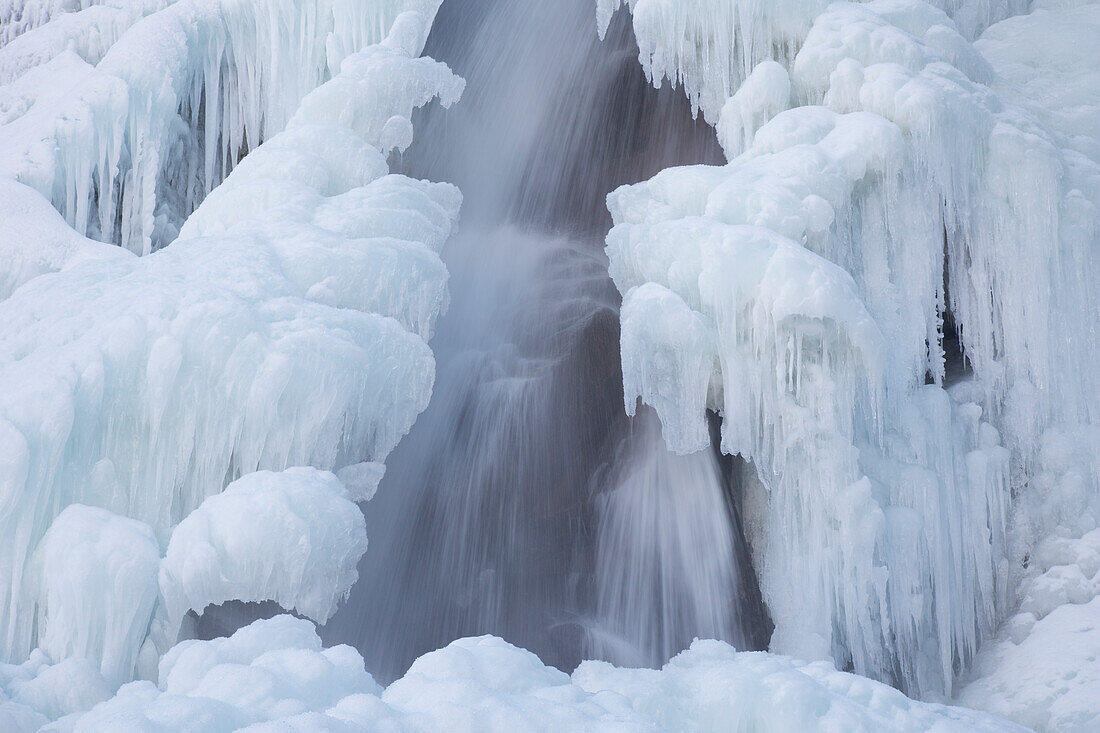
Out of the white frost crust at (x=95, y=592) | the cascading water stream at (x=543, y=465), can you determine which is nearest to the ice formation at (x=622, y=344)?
the white frost crust at (x=95, y=592)

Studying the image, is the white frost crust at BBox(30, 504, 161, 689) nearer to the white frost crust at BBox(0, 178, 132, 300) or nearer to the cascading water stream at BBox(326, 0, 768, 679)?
the cascading water stream at BBox(326, 0, 768, 679)

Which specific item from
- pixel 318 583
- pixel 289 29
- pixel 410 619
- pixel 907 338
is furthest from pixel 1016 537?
pixel 289 29

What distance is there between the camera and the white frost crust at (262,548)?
11.1ft

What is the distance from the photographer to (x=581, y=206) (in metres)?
6.54

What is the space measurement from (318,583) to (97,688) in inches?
32.0

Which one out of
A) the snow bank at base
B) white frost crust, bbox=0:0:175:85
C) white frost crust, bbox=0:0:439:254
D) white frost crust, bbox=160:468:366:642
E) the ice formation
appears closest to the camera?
the snow bank at base

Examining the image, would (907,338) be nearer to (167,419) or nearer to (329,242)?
(329,242)

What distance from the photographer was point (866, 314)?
4504 mm

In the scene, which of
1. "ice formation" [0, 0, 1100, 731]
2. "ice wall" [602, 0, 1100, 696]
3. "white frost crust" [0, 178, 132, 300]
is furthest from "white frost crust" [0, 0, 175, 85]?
"ice wall" [602, 0, 1100, 696]

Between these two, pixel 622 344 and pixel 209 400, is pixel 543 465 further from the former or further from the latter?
pixel 209 400

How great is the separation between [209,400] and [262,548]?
738 mm

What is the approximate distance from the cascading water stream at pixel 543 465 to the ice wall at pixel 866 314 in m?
0.48

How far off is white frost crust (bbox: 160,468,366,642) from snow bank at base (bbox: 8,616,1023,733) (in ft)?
0.74

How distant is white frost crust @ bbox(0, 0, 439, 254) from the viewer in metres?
5.84
